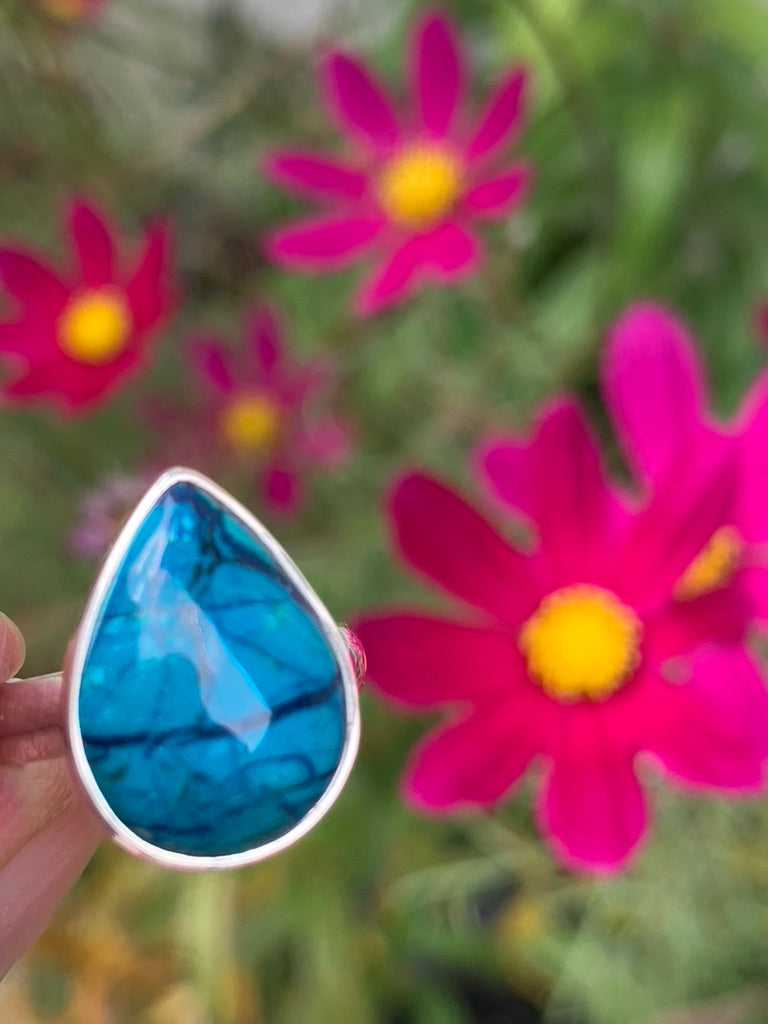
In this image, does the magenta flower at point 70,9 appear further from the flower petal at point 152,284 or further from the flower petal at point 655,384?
the flower petal at point 655,384

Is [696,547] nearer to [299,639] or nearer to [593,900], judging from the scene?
[299,639]

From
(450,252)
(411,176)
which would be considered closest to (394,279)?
(450,252)

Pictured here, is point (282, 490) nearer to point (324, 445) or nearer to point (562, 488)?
point (324, 445)

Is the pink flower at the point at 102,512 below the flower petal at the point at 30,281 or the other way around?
below

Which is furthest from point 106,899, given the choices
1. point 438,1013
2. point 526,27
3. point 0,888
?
point 526,27

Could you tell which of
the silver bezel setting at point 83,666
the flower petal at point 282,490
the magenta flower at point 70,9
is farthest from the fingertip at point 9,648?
the magenta flower at point 70,9

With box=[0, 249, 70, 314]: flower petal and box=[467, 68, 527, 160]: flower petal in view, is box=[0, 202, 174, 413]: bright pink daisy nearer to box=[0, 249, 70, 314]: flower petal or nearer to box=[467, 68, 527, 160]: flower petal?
box=[0, 249, 70, 314]: flower petal
